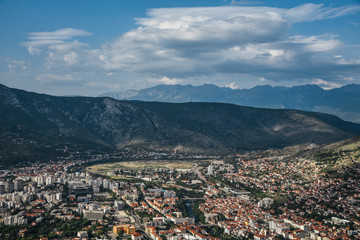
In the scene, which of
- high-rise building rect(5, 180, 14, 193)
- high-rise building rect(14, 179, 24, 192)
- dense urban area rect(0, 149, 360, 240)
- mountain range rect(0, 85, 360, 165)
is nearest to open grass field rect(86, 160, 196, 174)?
dense urban area rect(0, 149, 360, 240)

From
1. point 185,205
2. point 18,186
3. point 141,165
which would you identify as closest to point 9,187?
point 18,186

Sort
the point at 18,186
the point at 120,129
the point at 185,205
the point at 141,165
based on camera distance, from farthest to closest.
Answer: the point at 120,129 < the point at 141,165 < the point at 18,186 < the point at 185,205

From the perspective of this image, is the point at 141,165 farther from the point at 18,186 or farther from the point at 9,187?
the point at 9,187

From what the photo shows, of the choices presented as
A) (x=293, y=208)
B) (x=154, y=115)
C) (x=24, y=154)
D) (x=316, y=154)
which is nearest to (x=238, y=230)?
(x=293, y=208)

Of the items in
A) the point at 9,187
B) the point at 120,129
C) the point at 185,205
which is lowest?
the point at 185,205

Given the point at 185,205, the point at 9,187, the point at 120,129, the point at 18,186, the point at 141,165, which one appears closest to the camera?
the point at 185,205

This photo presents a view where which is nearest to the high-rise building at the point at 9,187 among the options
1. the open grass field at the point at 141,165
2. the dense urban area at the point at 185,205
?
the dense urban area at the point at 185,205
